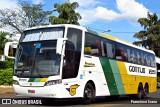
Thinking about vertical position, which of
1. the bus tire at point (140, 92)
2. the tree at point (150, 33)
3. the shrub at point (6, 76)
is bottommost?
the bus tire at point (140, 92)

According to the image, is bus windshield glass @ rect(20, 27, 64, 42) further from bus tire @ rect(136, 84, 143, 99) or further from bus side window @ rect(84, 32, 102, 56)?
bus tire @ rect(136, 84, 143, 99)

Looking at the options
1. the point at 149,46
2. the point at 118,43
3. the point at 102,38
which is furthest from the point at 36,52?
the point at 149,46

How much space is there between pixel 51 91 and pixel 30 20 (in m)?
35.1

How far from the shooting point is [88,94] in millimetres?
15422

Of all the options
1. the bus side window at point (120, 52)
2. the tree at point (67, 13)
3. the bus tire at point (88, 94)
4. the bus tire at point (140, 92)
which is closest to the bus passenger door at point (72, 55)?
the bus tire at point (88, 94)

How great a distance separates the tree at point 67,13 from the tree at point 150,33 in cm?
1625

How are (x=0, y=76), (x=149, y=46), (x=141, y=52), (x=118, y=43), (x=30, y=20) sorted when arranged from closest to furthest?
(x=118, y=43) → (x=141, y=52) → (x=0, y=76) → (x=30, y=20) → (x=149, y=46)

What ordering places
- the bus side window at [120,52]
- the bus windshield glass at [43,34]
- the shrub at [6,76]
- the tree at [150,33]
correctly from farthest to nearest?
the tree at [150,33], the shrub at [6,76], the bus side window at [120,52], the bus windshield glass at [43,34]

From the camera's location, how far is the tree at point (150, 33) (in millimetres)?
56500

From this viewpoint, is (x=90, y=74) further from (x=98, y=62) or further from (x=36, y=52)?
(x=36, y=52)

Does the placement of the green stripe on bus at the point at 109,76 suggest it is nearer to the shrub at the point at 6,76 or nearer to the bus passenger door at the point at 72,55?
the bus passenger door at the point at 72,55

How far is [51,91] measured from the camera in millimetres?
13586

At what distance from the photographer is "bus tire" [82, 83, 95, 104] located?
49.9 feet

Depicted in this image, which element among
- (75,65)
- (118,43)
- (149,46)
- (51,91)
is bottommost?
(51,91)
